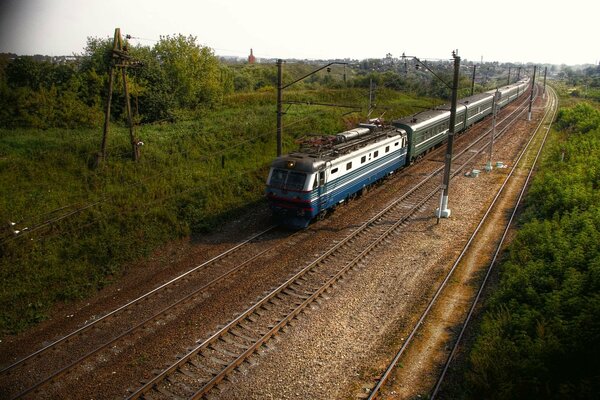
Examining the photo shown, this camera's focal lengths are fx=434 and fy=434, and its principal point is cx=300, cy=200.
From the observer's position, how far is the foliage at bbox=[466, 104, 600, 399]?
874cm

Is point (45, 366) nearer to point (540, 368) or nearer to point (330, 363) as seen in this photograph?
point (330, 363)

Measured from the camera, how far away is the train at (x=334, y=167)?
18875 millimetres

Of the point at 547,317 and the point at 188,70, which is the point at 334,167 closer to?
the point at 547,317

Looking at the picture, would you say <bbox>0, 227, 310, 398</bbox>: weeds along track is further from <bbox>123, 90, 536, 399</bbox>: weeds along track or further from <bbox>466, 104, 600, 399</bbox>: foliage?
<bbox>466, 104, 600, 399</bbox>: foliage

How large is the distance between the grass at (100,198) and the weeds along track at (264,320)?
5.69m

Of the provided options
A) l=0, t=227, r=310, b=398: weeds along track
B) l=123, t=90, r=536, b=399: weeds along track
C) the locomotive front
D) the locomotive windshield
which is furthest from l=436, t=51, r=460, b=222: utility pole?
l=0, t=227, r=310, b=398: weeds along track

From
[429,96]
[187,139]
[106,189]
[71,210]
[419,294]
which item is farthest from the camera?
[429,96]

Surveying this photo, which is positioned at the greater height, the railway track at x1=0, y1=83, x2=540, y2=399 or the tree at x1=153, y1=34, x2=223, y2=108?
the tree at x1=153, y1=34, x2=223, y2=108

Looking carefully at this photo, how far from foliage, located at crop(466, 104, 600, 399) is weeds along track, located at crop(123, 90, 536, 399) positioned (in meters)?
5.21

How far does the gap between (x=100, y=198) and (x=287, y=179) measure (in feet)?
28.1

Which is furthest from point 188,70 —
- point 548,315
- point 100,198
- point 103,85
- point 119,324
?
point 548,315

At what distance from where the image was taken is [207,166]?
25438 millimetres

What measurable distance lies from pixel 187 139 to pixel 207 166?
3507 mm

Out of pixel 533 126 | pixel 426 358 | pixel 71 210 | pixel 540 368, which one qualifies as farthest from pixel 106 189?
pixel 533 126
